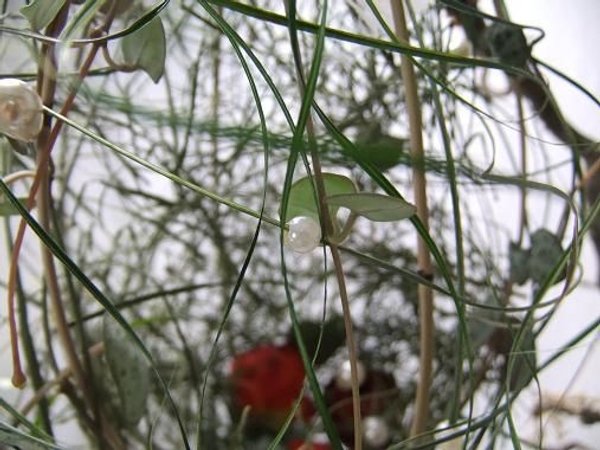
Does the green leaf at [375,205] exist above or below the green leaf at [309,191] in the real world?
below

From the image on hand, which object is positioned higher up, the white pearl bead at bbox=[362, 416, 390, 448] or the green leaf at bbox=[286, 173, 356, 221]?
the green leaf at bbox=[286, 173, 356, 221]

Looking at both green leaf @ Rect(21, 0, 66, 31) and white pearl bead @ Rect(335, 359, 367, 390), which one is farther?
white pearl bead @ Rect(335, 359, 367, 390)

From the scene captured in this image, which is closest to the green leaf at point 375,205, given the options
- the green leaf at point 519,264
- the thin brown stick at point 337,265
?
the thin brown stick at point 337,265

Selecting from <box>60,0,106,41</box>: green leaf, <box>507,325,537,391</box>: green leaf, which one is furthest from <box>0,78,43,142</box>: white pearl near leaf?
<box>507,325,537,391</box>: green leaf

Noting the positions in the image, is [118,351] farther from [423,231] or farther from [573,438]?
[573,438]

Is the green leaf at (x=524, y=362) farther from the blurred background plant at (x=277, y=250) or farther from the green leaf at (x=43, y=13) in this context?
the green leaf at (x=43, y=13)

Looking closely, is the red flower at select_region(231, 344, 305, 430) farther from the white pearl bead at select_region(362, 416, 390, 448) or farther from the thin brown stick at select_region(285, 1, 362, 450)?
the thin brown stick at select_region(285, 1, 362, 450)

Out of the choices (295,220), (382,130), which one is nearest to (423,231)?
(295,220)
